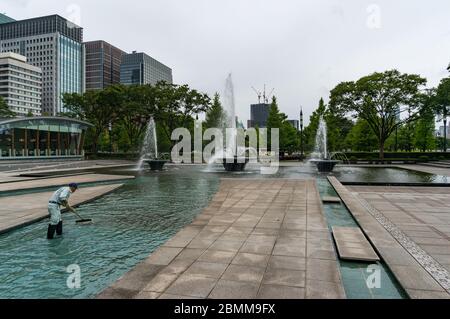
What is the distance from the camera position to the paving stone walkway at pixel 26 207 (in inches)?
324

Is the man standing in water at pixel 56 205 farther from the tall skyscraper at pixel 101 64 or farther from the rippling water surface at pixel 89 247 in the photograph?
the tall skyscraper at pixel 101 64

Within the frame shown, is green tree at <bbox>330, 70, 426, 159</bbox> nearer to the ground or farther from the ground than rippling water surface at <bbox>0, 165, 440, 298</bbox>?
farther from the ground

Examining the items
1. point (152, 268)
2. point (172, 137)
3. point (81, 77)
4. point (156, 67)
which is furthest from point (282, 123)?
point (81, 77)

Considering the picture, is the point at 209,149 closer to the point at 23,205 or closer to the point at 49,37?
the point at 23,205

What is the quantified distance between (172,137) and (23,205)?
37.7 m

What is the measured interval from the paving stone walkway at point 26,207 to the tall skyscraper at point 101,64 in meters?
152

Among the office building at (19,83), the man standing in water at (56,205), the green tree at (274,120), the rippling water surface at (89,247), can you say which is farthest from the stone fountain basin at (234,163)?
the office building at (19,83)

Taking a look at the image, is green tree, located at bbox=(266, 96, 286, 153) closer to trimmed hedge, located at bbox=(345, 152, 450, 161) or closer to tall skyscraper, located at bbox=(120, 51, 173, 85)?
trimmed hedge, located at bbox=(345, 152, 450, 161)

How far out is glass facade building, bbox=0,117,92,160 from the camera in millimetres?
39094

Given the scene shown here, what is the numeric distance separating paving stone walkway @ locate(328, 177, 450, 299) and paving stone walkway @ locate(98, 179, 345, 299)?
1.08 metres

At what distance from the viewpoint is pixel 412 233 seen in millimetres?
7125

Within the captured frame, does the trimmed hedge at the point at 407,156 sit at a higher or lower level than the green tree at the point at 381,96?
lower

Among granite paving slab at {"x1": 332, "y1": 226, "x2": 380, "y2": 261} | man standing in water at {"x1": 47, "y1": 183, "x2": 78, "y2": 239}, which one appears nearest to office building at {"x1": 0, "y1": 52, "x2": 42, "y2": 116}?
man standing in water at {"x1": 47, "y1": 183, "x2": 78, "y2": 239}
